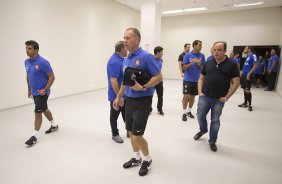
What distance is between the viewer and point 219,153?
111 inches

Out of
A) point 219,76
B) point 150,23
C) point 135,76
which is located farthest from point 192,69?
point 150,23

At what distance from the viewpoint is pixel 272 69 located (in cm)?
801

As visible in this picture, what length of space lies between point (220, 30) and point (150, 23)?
444cm

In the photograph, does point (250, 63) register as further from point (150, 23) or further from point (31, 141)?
point (31, 141)

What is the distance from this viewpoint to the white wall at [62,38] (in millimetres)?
4781

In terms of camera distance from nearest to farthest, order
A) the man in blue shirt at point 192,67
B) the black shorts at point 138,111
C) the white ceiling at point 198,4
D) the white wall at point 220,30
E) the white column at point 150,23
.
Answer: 1. the black shorts at point 138,111
2. the man in blue shirt at point 192,67
3. the white column at point 150,23
4. the white ceiling at point 198,4
5. the white wall at point 220,30

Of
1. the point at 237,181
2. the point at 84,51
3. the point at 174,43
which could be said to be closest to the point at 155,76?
the point at 237,181

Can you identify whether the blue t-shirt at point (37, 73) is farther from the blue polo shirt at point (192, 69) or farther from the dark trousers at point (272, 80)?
the dark trousers at point (272, 80)

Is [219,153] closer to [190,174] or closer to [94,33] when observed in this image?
[190,174]

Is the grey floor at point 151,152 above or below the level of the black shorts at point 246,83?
below

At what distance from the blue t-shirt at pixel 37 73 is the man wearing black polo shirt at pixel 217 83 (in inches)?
91.7

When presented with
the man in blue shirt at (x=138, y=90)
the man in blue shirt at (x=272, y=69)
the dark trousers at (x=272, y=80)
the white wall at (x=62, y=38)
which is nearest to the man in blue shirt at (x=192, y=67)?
the man in blue shirt at (x=138, y=90)

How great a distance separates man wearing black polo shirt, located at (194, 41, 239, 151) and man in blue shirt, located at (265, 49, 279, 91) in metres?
6.69

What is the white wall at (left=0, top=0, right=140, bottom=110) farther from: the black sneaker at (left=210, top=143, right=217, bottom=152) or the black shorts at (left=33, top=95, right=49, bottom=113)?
the black sneaker at (left=210, top=143, right=217, bottom=152)
